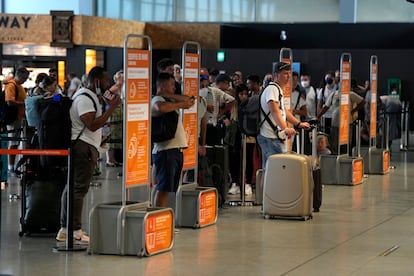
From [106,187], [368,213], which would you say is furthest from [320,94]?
[368,213]

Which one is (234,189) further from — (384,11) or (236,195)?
(384,11)

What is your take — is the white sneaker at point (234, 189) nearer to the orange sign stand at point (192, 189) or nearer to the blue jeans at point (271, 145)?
the blue jeans at point (271, 145)

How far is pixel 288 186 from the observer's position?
420 inches

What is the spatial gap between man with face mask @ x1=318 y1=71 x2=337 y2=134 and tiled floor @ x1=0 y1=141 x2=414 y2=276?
5.03 meters

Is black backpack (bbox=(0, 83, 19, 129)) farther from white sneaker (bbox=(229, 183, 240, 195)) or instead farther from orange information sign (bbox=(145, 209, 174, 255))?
orange information sign (bbox=(145, 209, 174, 255))

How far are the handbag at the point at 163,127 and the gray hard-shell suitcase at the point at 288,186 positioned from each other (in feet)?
5.24

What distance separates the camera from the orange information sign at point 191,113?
1041 cm

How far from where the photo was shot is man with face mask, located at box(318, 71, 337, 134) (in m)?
→ 17.5

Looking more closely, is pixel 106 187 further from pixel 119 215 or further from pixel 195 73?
pixel 119 215

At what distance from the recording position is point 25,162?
31.3 feet

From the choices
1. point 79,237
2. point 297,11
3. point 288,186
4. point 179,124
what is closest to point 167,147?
point 179,124

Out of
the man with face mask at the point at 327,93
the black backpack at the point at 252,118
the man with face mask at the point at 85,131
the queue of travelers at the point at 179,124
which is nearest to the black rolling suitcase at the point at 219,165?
the queue of travelers at the point at 179,124

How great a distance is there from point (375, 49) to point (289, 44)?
8.98 ft

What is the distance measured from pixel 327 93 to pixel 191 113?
8.12 metres
